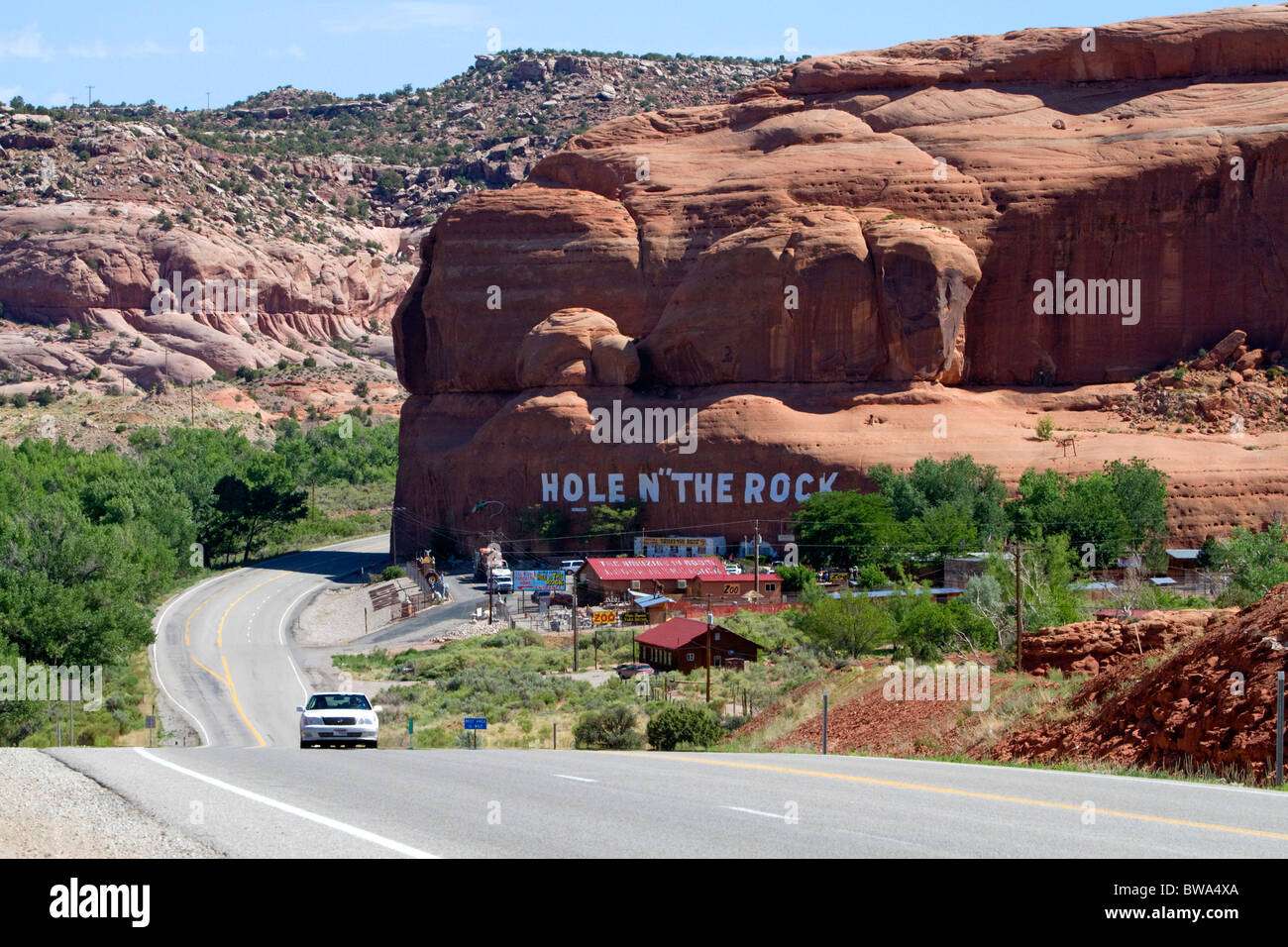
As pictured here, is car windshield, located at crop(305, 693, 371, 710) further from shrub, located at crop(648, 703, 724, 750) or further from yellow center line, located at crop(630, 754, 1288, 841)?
shrub, located at crop(648, 703, 724, 750)

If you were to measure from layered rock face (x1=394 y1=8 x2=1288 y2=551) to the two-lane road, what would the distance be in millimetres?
9205

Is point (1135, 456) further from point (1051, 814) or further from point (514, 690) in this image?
point (1051, 814)

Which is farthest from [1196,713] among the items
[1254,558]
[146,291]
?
[146,291]

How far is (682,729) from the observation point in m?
31.6

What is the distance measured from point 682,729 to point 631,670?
18.8m

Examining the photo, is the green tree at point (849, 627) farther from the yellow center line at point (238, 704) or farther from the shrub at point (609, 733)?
the yellow center line at point (238, 704)

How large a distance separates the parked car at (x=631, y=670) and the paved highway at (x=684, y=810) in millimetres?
31643

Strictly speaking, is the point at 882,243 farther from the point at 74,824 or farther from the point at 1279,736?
the point at 74,824

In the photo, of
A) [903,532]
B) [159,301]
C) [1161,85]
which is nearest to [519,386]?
[903,532]

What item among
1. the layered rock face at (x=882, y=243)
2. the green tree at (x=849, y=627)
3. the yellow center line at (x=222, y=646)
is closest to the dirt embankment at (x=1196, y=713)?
the yellow center line at (x=222, y=646)

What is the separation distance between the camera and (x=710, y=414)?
68.1 meters

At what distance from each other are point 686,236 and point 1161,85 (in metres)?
27.3

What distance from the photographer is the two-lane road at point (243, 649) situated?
44531 mm

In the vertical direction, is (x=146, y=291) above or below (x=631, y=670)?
above
